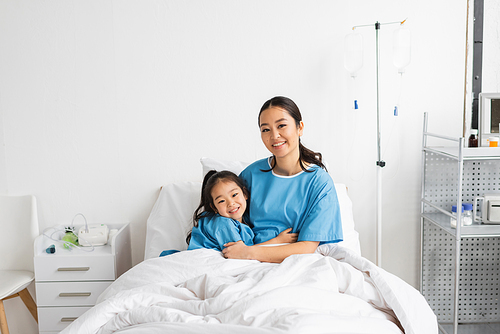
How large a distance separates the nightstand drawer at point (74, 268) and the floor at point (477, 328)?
1904 millimetres

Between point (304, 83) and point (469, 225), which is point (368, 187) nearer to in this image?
point (469, 225)

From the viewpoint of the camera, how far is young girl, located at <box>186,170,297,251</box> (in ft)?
5.43

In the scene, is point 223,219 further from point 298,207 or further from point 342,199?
point 342,199

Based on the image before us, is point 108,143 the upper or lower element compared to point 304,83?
lower

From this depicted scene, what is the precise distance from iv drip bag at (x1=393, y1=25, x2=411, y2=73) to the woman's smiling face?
864mm

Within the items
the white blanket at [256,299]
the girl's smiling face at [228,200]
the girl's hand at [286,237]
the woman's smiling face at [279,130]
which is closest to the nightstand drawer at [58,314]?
the white blanket at [256,299]

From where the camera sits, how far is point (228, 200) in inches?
66.4

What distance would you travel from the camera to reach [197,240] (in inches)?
66.4

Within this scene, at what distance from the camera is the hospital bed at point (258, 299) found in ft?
3.64

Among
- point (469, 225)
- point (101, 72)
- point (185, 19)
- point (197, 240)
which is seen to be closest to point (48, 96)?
point (101, 72)

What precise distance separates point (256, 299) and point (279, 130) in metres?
0.73

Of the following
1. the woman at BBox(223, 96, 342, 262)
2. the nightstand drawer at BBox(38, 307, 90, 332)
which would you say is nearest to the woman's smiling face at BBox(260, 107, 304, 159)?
the woman at BBox(223, 96, 342, 262)

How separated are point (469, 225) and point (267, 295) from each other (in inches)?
56.1

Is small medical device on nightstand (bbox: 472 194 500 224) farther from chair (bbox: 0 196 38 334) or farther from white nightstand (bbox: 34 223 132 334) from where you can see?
chair (bbox: 0 196 38 334)
